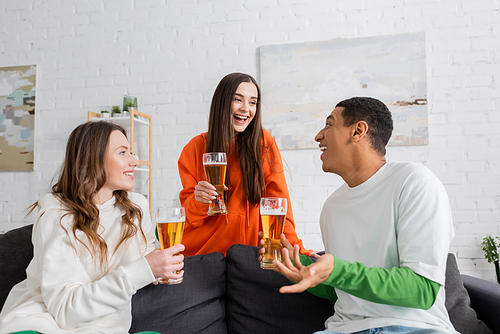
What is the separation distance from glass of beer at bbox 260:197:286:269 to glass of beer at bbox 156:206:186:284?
11.7 inches

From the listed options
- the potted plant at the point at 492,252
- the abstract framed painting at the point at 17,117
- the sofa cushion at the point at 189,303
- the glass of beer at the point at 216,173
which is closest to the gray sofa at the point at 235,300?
the sofa cushion at the point at 189,303

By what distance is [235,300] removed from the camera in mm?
1799

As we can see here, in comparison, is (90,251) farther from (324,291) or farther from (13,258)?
(324,291)

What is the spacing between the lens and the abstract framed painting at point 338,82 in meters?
3.13

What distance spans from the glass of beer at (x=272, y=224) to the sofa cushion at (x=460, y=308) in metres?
0.93

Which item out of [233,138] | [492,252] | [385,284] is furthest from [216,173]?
[492,252]

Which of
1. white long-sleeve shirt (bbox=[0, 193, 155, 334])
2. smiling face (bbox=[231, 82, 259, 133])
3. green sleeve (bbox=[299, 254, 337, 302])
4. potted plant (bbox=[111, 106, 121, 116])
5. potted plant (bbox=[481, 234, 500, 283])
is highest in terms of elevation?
potted plant (bbox=[111, 106, 121, 116])

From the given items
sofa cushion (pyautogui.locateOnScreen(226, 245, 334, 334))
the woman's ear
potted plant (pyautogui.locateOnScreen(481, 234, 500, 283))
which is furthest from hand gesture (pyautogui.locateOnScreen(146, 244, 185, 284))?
potted plant (pyautogui.locateOnScreen(481, 234, 500, 283))

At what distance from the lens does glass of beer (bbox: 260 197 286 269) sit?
1.28m

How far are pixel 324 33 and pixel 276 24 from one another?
1.46ft

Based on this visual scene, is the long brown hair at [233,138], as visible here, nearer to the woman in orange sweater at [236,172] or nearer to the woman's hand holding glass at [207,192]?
the woman in orange sweater at [236,172]

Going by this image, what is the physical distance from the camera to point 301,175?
3.32 meters

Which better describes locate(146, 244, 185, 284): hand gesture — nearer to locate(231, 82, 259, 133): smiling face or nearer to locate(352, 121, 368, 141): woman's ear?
locate(352, 121, 368, 141): woman's ear

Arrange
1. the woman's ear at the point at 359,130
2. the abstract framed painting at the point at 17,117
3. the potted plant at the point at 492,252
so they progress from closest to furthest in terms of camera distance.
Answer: the woman's ear at the point at 359,130 < the potted plant at the point at 492,252 < the abstract framed painting at the point at 17,117
